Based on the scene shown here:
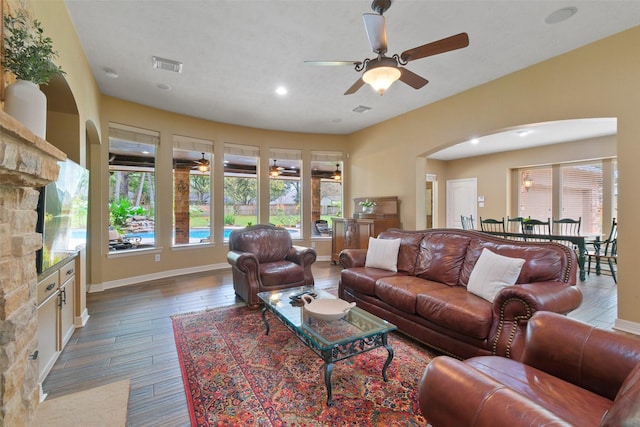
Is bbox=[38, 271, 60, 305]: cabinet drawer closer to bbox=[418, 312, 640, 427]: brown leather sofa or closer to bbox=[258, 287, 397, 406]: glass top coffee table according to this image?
bbox=[258, 287, 397, 406]: glass top coffee table

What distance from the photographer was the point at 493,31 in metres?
2.78

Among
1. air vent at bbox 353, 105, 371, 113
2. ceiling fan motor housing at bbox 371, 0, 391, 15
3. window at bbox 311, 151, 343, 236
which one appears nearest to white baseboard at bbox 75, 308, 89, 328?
A: ceiling fan motor housing at bbox 371, 0, 391, 15

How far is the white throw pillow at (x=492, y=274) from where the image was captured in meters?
2.30

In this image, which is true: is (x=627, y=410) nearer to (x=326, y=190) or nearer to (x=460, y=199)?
(x=326, y=190)

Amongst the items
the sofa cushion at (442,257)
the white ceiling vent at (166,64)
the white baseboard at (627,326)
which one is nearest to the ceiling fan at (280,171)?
the white ceiling vent at (166,64)

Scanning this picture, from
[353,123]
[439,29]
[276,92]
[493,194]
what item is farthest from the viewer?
[493,194]

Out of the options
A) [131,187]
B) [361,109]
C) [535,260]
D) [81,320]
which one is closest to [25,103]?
[81,320]

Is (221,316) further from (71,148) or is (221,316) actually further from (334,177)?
(334,177)

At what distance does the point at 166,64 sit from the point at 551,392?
4.35 meters

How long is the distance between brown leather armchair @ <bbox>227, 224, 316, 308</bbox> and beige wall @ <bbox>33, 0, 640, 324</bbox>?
6.42 ft

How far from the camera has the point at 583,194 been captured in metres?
6.46

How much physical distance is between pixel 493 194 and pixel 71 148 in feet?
28.1

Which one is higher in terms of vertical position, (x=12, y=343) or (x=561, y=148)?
(x=561, y=148)

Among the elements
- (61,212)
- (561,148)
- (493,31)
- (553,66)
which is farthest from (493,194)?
(61,212)
